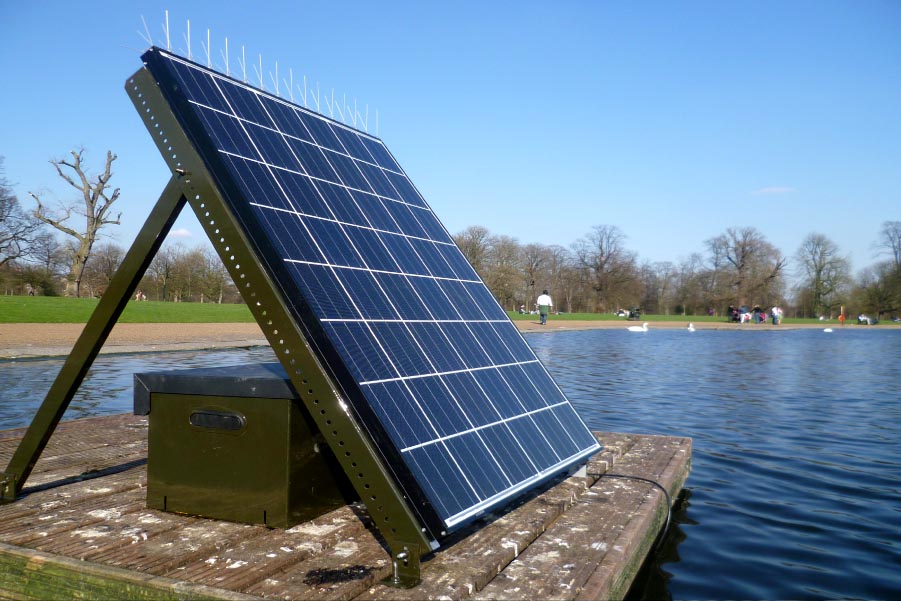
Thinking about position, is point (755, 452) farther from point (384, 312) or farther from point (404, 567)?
point (404, 567)

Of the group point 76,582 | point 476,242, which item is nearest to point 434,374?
point 76,582

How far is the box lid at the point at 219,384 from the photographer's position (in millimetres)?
4703

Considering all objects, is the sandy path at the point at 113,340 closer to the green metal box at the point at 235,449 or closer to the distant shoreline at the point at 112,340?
the distant shoreline at the point at 112,340

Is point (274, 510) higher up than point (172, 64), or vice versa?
point (172, 64)

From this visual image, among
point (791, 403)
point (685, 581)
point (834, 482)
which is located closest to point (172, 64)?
point (685, 581)

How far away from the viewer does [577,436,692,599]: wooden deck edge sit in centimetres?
411

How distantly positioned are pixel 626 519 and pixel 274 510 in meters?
2.70

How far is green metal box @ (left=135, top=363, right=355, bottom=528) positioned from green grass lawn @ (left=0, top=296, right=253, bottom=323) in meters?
36.9

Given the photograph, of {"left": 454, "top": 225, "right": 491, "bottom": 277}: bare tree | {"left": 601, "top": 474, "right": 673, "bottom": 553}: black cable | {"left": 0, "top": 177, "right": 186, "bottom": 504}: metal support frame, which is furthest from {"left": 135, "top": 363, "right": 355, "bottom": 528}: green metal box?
{"left": 454, "top": 225, "right": 491, "bottom": 277}: bare tree

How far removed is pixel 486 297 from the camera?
7441mm

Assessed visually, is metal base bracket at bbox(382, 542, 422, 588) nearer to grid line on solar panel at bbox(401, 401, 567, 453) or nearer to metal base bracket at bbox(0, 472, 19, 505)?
grid line on solar panel at bbox(401, 401, 567, 453)

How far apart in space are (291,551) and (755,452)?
343 inches

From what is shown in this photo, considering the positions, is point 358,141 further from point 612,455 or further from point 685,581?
point 685,581

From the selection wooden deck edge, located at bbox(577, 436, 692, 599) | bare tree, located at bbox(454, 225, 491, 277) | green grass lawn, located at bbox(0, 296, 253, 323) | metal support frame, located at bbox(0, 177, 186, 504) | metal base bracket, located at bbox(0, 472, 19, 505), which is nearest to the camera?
wooden deck edge, located at bbox(577, 436, 692, 599)
